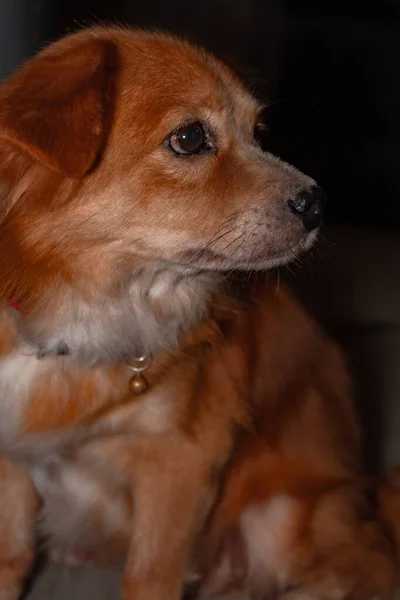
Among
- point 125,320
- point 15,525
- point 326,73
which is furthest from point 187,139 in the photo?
point 326,73

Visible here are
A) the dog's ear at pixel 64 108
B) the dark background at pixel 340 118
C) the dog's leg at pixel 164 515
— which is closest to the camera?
the dog's ear at pixel 64 108

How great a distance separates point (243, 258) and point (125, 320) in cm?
23

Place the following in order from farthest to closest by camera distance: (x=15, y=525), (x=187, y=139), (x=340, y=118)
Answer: (x=340, y=118), (x=15, y=525), (x=187, y=139)

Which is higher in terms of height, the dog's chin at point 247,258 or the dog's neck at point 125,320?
the dog's chin at point 247,258

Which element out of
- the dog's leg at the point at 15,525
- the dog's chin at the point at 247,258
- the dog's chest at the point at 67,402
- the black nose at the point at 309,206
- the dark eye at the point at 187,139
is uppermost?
the dark eye at the point at 187,139

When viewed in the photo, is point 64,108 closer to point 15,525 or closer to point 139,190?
point 139,190

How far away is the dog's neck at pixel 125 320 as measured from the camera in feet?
3.97

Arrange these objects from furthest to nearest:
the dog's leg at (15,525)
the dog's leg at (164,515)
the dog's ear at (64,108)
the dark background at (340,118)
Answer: the dark background at (340,118)
the dog's leg at (15,525)
the dog's leg at (164,515)
the dog's ear at (64,108)

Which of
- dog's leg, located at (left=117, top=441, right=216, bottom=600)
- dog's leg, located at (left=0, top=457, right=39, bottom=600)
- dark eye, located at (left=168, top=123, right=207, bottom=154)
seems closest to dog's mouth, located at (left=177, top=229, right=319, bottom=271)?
dark eye, located at (left=168, top=123, right=207, bottom=154)

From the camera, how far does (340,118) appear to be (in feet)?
8.82

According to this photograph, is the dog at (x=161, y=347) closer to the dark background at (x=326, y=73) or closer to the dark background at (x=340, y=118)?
the dark background at (x=340, y=118)

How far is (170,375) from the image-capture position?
123 cm

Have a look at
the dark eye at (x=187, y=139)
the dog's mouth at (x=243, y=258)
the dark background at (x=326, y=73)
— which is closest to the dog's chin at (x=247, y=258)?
the dog's mouth at (x=243, y=258)

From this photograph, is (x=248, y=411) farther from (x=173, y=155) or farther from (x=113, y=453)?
(x=173, y=155)
